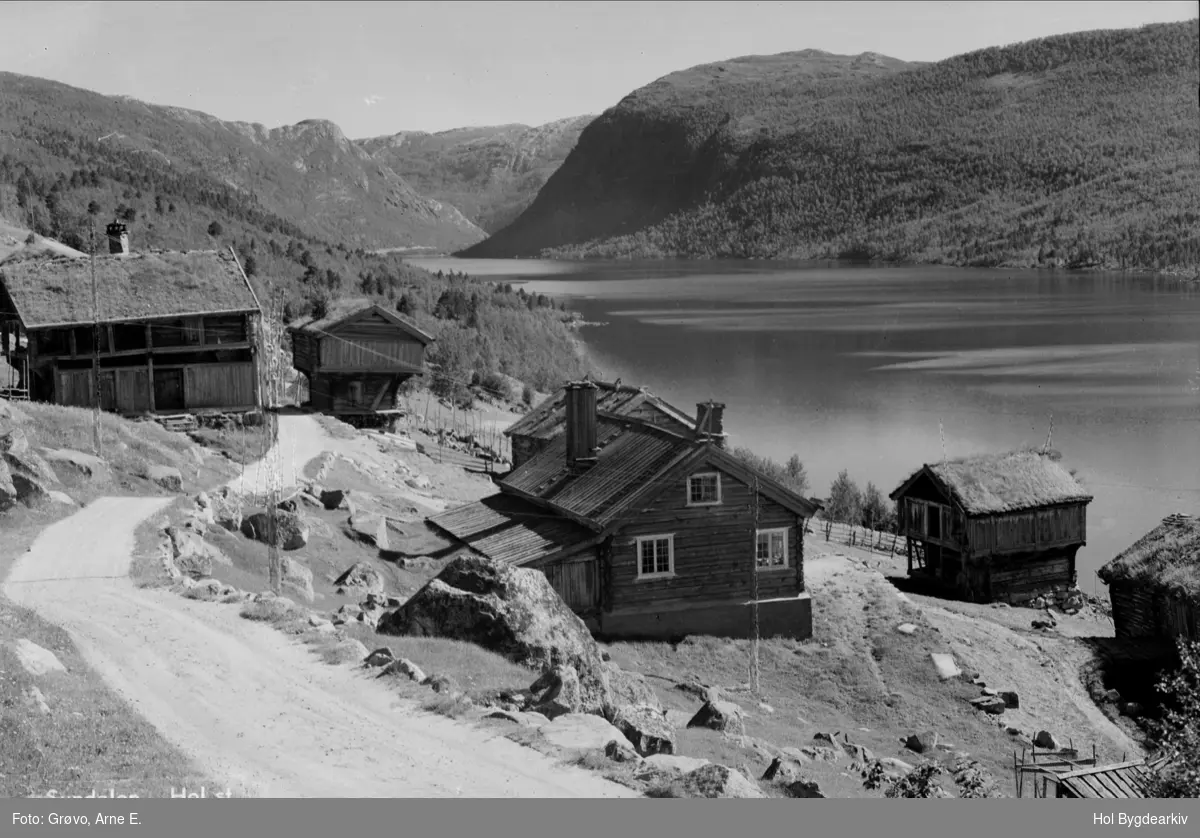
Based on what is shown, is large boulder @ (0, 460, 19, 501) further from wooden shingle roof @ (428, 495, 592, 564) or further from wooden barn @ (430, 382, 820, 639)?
wooden barn @ (430, 382, 820, 639)

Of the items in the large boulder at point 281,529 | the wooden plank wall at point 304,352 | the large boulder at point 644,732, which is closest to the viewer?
the large boulder at point 644,732

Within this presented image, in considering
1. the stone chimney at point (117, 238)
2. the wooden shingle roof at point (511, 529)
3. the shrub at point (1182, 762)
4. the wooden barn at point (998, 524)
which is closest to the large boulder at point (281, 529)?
the wooden shingle roof at point (511, 529)

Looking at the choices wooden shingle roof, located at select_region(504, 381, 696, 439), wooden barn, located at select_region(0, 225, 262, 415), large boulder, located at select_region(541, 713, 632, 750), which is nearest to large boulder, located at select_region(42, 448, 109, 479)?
wooden shingle roof, located at select_region(504, 381, 696, 439)

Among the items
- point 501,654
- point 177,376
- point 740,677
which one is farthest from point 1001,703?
point 177,376

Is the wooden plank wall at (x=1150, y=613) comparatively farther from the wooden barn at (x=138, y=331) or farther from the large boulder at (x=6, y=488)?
the wooden barn at (x=138, y=331)

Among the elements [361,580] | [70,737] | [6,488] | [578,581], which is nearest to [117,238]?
[6,488]

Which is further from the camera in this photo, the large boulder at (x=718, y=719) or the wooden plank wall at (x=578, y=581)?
the wooden plank wall at (x=578, y=581)

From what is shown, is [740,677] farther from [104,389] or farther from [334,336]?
[334,336]
